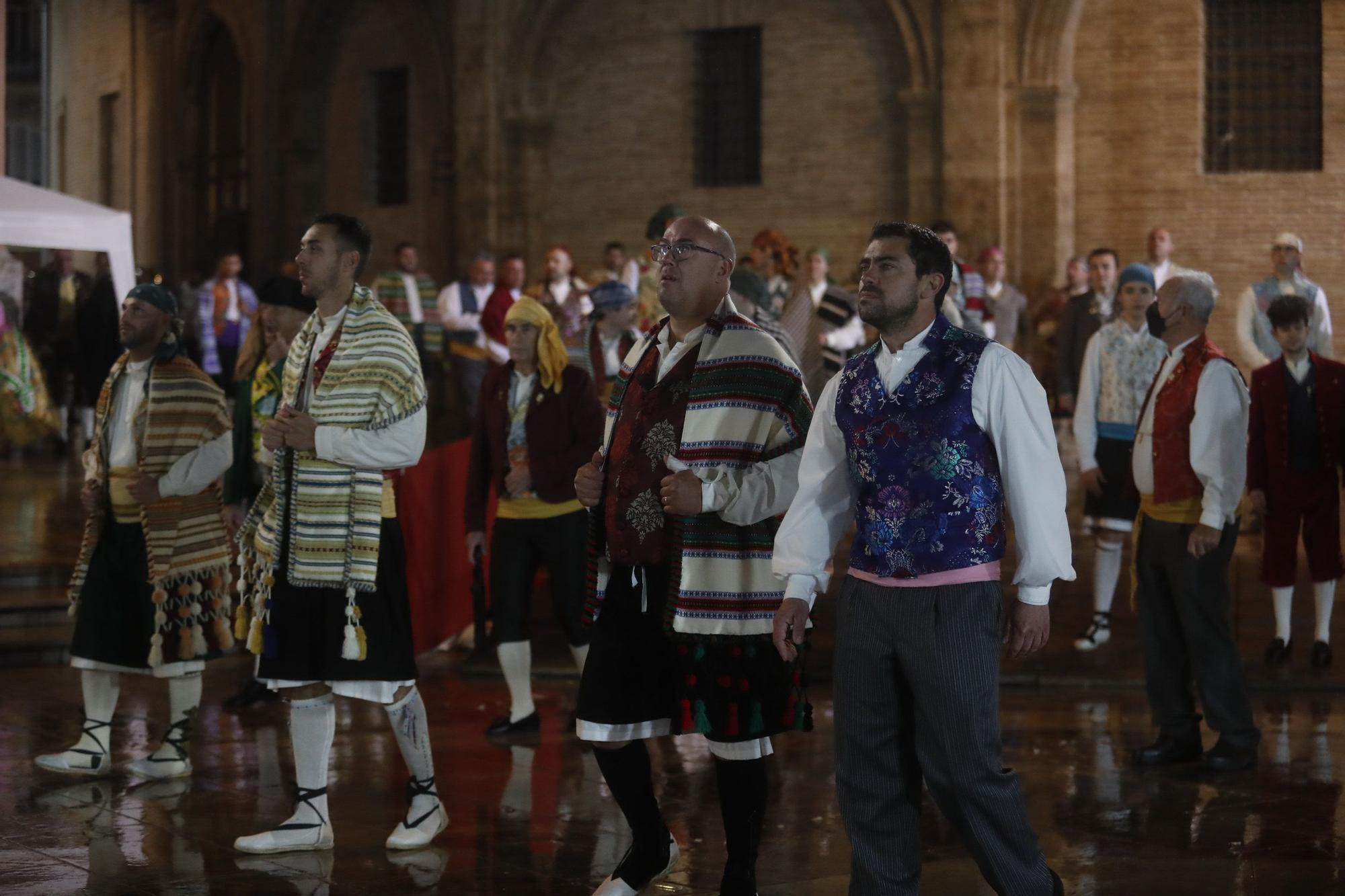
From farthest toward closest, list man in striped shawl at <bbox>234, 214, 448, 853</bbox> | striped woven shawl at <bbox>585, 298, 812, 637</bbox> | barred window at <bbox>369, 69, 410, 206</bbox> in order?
1. barred window at <bbox>369, 69, 410, 206</bbox>
2. man in striped shawl at <bbox>234, 214, 448, 853</bbox>
3. striped woven shawl at <bbox>585, 298, 812, 637</bbox>

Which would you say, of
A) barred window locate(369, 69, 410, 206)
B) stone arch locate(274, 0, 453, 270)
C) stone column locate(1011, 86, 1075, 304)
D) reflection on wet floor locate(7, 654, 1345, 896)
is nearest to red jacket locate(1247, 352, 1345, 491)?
reflection on wet floor locate(7, 654, 1345, 896)

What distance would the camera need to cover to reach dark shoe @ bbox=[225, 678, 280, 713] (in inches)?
338

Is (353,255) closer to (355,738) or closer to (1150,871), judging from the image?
(355,738)

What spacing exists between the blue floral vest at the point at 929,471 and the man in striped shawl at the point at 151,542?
3285 mm

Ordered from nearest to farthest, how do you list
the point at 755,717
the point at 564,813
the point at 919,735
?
the point at 919,735 < the point at 755,717 < the point at 564,813

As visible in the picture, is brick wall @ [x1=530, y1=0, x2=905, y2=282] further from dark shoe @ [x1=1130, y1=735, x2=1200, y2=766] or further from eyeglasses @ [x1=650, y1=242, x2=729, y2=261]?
eyeglasses @ [x1=650, y1=242, x2=729, y2=261]

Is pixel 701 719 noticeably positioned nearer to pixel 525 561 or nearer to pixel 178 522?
pixel 178 522

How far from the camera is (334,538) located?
5.79 meters

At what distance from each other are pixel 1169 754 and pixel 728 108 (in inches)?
591

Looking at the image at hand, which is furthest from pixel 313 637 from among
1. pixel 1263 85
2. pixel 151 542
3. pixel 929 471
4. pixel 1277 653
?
pixel 1263 85

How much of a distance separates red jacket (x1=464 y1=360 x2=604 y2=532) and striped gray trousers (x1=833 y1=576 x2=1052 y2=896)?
10.7ft

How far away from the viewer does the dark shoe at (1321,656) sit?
9.22 m

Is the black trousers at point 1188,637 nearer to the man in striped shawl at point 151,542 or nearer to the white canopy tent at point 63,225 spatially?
the man in striped shawl at point 151,542

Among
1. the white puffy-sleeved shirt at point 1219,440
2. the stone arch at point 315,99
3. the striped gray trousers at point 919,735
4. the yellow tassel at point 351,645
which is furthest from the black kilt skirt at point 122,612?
the stone arch at point 315,99
